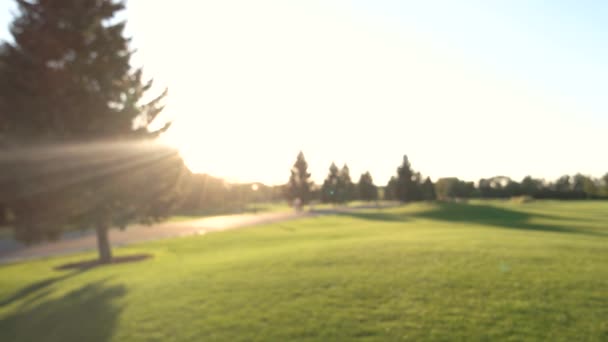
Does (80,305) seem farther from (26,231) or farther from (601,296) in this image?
(601,296)

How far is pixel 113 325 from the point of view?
6.98 m

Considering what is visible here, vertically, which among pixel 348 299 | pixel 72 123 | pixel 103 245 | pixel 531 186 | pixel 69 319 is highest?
pixel 72 123

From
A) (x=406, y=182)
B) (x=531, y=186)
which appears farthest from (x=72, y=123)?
(x=531, y=186)

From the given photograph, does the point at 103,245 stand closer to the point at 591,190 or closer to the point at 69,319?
the point at 69,319

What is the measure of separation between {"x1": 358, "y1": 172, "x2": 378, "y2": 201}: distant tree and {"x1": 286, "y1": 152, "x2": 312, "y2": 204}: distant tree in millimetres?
23445

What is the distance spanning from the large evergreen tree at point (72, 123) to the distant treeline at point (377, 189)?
43153 millimetres

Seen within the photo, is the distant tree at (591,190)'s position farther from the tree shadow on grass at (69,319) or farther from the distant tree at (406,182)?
the tree shadow on grass at (69,319)

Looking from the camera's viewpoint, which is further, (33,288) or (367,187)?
(367,187)

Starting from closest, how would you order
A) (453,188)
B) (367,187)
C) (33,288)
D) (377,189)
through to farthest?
(33,288)
(367,187)
(377,189)
(453,188)

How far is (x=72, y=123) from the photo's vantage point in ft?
45.0

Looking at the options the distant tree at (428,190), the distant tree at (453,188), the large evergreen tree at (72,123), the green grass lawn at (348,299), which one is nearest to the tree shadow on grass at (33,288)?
the green grass lawn at (348,299)

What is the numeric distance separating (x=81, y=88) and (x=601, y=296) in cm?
1754

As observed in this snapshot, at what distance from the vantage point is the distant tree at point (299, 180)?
6400 cm

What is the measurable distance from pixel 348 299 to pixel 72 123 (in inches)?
517
